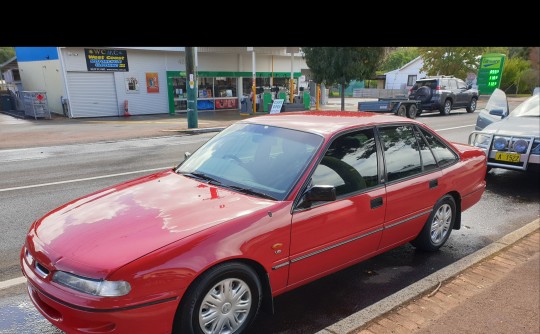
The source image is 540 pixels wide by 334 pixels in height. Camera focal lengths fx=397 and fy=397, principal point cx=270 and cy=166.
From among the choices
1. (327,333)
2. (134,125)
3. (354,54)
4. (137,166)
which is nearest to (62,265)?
(327,333)

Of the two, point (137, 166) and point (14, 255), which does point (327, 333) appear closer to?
point (14, 255)

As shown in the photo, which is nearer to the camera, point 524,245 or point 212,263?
point 212,263

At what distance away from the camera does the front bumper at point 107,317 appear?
223 centimetres

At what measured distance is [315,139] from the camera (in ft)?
11.2

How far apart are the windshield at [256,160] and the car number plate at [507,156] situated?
506 cm

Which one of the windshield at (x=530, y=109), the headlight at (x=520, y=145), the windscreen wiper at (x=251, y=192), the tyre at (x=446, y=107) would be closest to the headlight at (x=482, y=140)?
the headlight at (x=520, y=145)

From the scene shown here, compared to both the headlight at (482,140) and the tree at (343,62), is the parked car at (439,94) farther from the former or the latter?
the headlight at (482,140)

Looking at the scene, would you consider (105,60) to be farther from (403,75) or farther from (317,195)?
(403,75)

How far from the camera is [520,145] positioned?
681 centimetres

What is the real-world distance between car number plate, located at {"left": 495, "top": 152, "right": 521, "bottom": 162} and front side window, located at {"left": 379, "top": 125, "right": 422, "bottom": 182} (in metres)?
3.72

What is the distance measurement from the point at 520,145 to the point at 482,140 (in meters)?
0.62

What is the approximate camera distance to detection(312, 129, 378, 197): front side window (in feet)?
10.9
